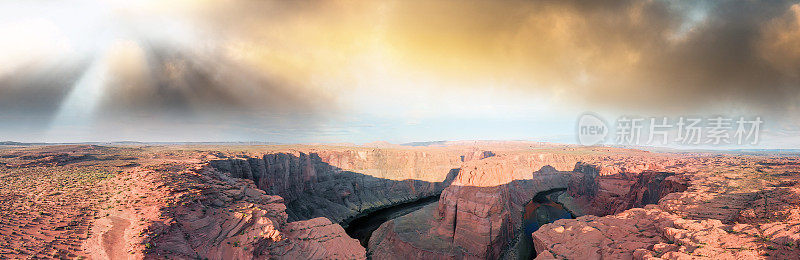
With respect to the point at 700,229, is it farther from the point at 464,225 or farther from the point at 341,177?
the point at 341,177

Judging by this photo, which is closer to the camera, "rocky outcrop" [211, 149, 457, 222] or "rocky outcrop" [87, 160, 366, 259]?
"rocky outcrop" [87, 160, 366, 259]

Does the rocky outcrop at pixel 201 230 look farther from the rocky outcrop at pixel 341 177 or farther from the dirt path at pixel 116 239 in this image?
the rocky outcrop at pixel 341 177

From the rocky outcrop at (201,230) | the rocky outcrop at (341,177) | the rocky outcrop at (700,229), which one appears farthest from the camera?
the rocky outcrop at (341,177)

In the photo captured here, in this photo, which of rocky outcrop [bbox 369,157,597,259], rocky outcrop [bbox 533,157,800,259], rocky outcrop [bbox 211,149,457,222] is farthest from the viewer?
rocky outcrop [bbox 211,149,457,222]

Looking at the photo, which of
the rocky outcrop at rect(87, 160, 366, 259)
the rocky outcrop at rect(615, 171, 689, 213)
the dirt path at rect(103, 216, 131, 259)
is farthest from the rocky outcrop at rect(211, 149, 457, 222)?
the rocky outcrop at rect(615, 171, 689, 213)

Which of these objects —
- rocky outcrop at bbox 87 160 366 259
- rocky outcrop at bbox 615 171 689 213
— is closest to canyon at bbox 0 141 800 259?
rocky outcrop at bbox 87 160 366 259

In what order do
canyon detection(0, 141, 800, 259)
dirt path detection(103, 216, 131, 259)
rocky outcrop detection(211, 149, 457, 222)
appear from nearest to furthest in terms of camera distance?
dirt path detection(103, 216, 131, 259) → canyon detection(0, 141, 800, 259) → rocky outcrop detection(211, 149, 457, 222)

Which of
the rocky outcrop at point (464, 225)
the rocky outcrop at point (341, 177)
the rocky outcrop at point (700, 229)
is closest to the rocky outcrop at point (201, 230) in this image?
the rocky outcrop at point (700, 229)

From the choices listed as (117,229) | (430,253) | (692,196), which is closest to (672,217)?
(692,196)

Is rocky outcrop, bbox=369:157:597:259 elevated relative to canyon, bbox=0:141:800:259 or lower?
lower

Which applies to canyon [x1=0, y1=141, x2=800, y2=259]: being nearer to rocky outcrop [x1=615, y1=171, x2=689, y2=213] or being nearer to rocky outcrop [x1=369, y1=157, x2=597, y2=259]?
rocky outcrop [x1=369, y1=157, x2=597, y2=259]

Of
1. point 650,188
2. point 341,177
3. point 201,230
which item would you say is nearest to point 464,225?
point 201,230

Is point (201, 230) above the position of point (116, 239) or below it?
below
